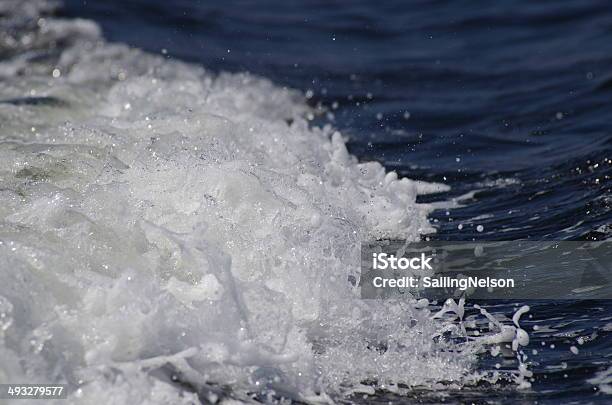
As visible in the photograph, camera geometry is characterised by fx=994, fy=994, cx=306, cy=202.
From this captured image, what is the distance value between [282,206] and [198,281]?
87 centimetres

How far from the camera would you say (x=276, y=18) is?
12.9 meters

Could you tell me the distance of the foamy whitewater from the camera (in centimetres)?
338

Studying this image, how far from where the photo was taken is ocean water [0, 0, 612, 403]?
3498 millimetres

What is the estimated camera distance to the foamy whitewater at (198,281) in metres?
3.38

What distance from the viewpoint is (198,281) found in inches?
151

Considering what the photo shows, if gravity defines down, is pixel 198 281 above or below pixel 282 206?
below

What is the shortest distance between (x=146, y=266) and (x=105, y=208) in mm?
442

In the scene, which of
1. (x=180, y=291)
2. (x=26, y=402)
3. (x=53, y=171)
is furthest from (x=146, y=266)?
(x=53, y=171)

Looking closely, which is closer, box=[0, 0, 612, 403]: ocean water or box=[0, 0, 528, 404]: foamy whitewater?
box=[0, 0, 528, 404]: foamy whitewater

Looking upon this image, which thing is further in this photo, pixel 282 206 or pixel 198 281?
pixel 282 206

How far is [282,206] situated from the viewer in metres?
4.59

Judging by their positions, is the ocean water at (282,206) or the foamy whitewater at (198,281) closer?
the foamy whitewater at (198,281)

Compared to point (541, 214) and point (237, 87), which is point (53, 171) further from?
point (237, 87)

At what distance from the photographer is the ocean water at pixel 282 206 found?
3.50m
